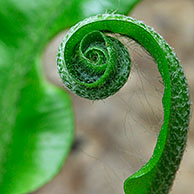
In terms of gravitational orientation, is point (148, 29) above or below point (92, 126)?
below

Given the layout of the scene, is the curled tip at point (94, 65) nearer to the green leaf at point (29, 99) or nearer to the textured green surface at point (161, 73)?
the textured green surface at point (161, 73)

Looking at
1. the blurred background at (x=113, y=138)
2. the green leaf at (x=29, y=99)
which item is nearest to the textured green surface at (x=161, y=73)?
the green leaf at (x=29, y=99)

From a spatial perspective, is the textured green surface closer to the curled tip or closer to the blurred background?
the curled tip

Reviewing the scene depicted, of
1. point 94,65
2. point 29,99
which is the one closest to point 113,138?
point 29,99

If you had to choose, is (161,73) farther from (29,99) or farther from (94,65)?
(29,99)

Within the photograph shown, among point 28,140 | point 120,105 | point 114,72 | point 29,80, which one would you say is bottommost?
point 114,72

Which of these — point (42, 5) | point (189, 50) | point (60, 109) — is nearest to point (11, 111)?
point (60, 109)

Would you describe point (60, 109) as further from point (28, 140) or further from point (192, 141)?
point (192, 141)
